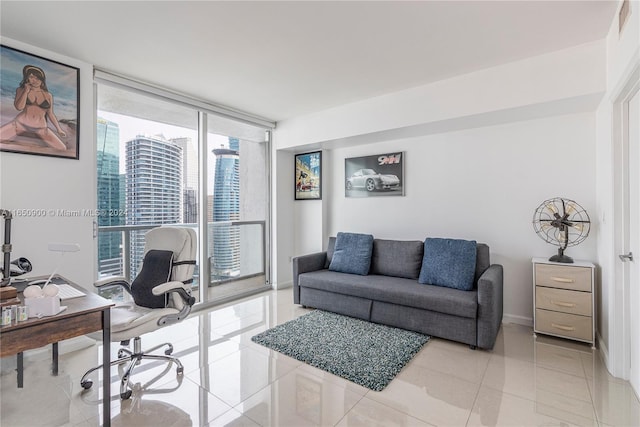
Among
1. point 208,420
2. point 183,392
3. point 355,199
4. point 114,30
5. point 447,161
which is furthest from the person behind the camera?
point 355,199

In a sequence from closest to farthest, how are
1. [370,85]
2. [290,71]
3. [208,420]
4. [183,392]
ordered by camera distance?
[208,420], [183,392], [290,71], [370,85]

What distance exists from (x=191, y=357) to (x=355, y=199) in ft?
9.63

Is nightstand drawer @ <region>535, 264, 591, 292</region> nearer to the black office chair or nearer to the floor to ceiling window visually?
the black office chair

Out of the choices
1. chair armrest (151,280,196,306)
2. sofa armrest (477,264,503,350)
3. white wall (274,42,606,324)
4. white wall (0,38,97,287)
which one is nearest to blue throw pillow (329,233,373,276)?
white wall (274,42,606,324)

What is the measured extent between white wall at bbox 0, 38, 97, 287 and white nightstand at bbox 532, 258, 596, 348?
170 inches

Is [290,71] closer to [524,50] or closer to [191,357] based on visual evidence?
[524,50]

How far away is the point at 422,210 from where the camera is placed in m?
3.96

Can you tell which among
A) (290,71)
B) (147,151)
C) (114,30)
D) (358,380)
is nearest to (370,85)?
(290,71)

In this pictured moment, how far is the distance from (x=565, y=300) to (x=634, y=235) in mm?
943

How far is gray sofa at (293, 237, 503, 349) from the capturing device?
271 centimetres

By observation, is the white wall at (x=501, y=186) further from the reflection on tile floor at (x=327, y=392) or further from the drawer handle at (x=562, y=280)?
A: the reflection on tile floor at (x=327, y=392)

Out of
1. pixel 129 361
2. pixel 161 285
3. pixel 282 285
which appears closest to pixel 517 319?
pixel 282 285

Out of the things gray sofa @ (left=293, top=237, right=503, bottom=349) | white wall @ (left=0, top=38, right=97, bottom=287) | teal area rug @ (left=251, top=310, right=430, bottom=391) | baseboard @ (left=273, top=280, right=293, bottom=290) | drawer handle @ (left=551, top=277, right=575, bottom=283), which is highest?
white wall @ (left=0, top=38, right=97, bottom=287)

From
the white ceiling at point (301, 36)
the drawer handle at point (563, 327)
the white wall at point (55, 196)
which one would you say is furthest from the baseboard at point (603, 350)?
the white wall at point (55, 196)
